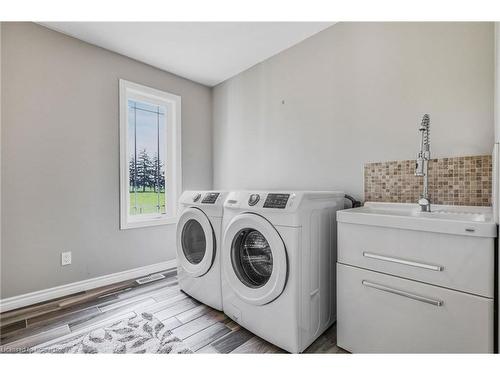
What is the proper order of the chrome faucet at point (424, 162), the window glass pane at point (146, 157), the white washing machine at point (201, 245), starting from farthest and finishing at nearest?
the window glass pane at point (146, 157) → the white washing machine at point (201, 245) → the chrome faucet at point (424, 162)

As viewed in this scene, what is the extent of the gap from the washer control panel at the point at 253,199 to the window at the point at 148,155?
158 cm

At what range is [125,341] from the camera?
4.69ft

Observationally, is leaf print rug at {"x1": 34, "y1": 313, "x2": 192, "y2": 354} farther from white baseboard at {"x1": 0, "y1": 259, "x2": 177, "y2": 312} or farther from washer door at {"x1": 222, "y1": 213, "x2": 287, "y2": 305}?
white baseboard at {"x1": 0, "y1": 259, "x2": 177, "y2": 312}

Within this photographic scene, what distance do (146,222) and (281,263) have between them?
1.83 meters

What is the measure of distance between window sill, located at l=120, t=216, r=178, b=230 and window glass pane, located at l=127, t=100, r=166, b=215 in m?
0.13

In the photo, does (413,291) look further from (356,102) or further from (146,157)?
(146,157)


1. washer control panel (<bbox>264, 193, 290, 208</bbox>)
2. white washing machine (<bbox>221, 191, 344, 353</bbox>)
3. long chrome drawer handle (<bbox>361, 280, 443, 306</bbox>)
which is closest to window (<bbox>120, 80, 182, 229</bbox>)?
white washing machine (<bbox>221, 191, 344, 353</bbox>)

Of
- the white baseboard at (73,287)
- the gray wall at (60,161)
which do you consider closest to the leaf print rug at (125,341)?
the white baseboard at (73,287)

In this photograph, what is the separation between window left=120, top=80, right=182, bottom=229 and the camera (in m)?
2.44

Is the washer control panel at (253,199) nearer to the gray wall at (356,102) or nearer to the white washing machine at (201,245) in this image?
the white washing machine at (201,245)

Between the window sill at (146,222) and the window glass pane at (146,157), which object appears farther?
the window glass pane at (146,157)

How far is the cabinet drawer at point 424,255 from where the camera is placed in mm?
927

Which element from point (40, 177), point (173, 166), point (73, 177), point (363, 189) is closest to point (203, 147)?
point (173, 166)
